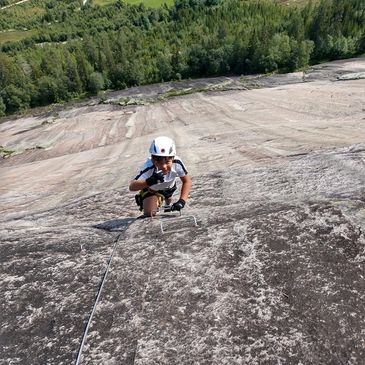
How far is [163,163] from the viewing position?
8133 mm

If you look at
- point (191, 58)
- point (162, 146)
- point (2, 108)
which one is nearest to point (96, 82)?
point (2, 108)

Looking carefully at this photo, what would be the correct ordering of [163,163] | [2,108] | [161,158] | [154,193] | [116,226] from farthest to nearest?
1. [2,108]
2. [154,193]
3. [116,226]
4. [163,163]
5. [161,158]

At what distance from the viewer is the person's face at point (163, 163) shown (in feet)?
26.4

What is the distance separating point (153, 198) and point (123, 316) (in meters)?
3.85

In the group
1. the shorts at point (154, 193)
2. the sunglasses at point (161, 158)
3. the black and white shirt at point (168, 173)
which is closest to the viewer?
the sunglasses at point (161, 158)

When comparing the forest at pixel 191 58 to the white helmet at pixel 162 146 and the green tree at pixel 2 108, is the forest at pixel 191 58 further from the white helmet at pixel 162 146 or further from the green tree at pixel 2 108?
the white helmet at pixel 162 146

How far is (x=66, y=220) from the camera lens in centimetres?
1182

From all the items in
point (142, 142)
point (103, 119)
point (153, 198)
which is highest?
point (153, 198)

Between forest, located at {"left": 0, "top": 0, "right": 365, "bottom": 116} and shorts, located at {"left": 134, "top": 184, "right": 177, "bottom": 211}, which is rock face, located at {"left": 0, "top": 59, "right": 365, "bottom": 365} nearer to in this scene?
shorts, located at {"left": 134, "top": 184, "right": 177, "bottom": 211}

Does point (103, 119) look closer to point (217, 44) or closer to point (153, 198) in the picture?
point (217, 44)

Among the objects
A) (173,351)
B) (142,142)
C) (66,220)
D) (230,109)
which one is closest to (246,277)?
(173,351)

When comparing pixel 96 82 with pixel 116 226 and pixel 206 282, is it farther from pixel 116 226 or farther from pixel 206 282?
pixel 206 282

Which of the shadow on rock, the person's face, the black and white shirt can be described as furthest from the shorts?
the person's face

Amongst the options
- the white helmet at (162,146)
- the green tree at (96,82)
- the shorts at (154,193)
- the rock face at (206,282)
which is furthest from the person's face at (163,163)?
the green tree at (96,82)
